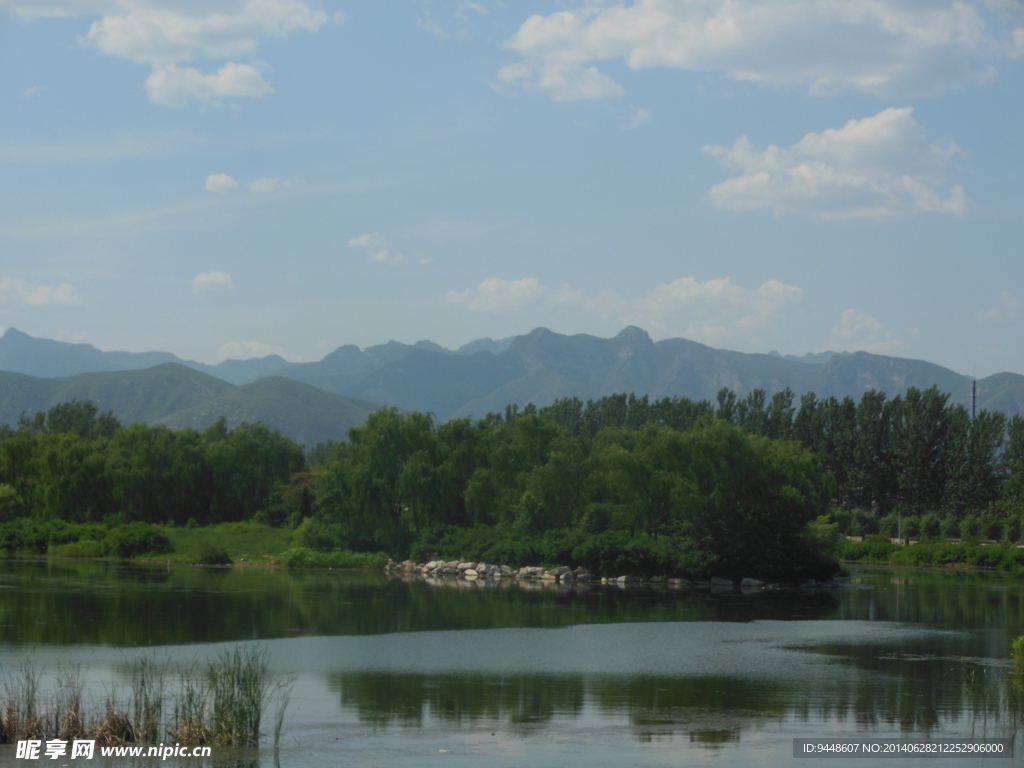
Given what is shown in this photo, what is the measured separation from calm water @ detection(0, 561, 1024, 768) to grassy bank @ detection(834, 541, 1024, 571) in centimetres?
1932

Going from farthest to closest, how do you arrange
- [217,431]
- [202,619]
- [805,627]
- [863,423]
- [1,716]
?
1. [863,423]
2. [217,431]
3. [805,627]
4. [202,619]
5. [1,716]

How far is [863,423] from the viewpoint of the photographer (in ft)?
276

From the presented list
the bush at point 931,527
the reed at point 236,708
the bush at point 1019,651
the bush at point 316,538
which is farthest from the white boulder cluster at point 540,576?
the reed at point 236,708

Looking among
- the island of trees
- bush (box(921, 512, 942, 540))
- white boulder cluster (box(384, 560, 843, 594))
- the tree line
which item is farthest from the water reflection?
bush (box(921, 512, 942, 540))

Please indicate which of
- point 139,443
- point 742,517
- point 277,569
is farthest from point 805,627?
point 139,443

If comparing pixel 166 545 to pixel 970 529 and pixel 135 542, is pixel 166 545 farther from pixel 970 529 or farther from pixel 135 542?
pixel 970 529

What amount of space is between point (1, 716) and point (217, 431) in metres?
64.4

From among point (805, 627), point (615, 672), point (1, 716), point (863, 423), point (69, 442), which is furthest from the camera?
point (863, 423)

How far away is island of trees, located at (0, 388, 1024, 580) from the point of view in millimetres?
54031

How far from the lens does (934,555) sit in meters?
69.2

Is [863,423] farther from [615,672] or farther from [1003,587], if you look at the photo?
[615,672]

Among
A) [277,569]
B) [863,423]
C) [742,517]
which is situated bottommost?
[277,569]

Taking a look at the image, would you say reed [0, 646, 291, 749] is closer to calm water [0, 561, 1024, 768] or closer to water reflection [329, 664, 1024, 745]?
calm water [0, 561, 1024, 768]

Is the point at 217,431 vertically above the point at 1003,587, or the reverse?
the point at 217,431
